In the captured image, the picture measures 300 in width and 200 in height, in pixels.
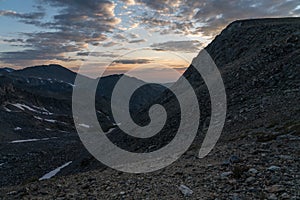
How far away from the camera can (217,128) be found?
1115 inches

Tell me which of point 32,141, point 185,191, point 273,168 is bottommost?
point 32,141

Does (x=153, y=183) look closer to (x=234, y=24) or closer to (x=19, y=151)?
(x=234, y=24)

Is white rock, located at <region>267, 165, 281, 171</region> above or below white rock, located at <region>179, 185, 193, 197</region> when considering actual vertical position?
above

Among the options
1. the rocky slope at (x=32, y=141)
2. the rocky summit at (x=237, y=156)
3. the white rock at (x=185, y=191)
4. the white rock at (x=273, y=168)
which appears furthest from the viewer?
the rocky slope at (x=32, y=141)

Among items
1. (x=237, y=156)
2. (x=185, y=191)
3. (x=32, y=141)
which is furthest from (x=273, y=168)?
(x=32, y=141)

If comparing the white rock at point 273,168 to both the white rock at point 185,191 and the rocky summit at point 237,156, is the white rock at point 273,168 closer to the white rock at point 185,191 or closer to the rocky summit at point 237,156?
the rocky summit at point 237,156

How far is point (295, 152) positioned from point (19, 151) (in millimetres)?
88924

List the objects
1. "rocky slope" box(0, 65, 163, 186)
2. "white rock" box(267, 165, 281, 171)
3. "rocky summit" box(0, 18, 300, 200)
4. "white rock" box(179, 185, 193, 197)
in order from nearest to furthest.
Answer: "white rock" box(179, 185, 193, 197)
"rocky summit" box(0, 18, 300, 200)
"white rock" box(267, 165, 281, 171)
"rocky slope" box(0, 65, 163, 186)

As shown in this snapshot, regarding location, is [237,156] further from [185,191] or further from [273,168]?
[185,191]

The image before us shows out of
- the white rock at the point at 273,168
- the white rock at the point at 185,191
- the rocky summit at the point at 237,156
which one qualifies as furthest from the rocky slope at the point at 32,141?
the white rock at the point at 273,168

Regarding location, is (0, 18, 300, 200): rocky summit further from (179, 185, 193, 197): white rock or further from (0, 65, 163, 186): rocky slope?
(0, 65, 163, 186): rocky slope

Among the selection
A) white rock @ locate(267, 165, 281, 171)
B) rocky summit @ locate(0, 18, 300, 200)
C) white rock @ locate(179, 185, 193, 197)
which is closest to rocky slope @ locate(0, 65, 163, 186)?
rocky summit @ locate(0, 18, 300, 200)

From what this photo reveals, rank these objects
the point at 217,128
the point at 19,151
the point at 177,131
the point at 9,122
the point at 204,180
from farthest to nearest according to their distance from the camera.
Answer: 1. the point at 9,122
2. the point at 19,151
3. the point at 177,131
4. the point at 217,128
5. the point at 204,180

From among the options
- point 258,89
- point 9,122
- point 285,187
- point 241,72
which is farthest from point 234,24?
point 9,122
